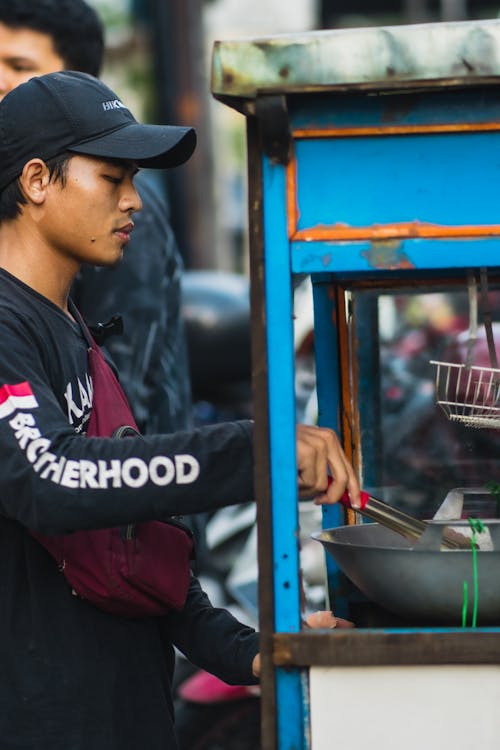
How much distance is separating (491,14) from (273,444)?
1284 centimetres

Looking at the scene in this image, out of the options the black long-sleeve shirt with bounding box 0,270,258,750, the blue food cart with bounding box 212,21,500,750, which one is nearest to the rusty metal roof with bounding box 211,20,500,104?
the blue food cart with bounding box 212,21,500,750

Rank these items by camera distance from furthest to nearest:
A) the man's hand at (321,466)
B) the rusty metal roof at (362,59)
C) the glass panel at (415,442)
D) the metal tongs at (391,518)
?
1. the glass panel at (415,442)
2. the metal tongs at (391,518)
3. the man's hand at (321,466)
4. the rusty metal roof at (362,59)

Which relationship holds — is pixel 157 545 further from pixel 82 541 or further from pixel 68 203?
pixel 68 203

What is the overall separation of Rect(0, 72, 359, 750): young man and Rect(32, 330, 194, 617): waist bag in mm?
34

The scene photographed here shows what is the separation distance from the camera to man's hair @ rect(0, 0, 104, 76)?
10.6ft

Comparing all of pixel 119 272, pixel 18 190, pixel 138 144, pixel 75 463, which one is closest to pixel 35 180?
pixel 18 190

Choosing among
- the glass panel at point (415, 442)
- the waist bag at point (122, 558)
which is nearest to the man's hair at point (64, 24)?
the glass panel at point (415, 442)

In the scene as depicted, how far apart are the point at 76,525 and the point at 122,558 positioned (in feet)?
0.56

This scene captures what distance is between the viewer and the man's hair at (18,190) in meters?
2.04

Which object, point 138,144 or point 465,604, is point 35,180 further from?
point 465,604

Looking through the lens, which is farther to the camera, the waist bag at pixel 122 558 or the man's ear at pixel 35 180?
the man's ear at pixel 35 180

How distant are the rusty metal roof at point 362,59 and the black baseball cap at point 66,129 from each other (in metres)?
0.37

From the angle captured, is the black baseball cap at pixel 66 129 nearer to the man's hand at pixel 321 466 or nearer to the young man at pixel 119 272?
the man's hand at pixel 321 466

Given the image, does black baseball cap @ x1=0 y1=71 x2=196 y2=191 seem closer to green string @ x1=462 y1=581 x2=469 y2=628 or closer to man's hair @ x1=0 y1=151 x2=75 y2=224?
man's hair @ x1=0 y1=151 x2=75 y2=224
